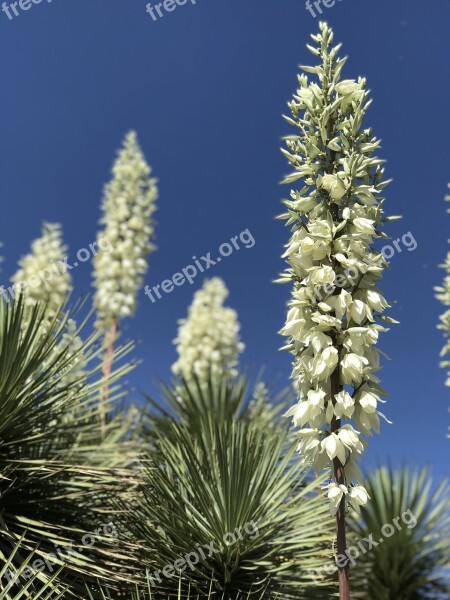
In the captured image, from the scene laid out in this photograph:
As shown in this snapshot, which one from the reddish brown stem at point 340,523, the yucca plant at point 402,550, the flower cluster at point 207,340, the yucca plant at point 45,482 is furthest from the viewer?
the flower cluster at point 207,340

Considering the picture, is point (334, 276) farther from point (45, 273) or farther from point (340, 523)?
point (45, 273)

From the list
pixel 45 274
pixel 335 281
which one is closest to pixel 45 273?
pixel 45 274

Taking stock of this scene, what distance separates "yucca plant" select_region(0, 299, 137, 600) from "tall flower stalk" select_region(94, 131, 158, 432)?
2462mm

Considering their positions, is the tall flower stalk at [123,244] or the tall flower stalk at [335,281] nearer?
the tall flower stalk at [335,281]

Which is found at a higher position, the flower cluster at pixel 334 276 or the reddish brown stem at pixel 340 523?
the flower cluster at pixel 334 276

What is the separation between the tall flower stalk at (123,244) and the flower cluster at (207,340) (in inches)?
61.1

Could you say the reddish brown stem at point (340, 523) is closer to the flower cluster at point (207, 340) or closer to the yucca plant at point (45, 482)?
the yucca plant at point (45, 482)

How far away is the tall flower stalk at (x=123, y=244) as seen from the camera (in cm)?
622

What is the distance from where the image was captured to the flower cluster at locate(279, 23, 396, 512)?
199cm

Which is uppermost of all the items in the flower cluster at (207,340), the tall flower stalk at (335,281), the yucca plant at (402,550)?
the flower cluster at (207,340)

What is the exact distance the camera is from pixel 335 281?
211cm

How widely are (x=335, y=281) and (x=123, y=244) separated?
4.46 m

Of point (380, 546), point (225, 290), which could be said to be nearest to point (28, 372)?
point (380, 546)

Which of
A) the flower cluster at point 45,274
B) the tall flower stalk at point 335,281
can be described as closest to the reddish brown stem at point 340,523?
the tall flower stalk at point 335,281
